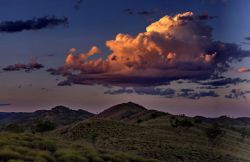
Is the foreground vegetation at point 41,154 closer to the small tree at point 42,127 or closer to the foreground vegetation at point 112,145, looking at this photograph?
the foreground vegetation at point 112,145

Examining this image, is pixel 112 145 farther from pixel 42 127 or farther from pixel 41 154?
pixel 42 127

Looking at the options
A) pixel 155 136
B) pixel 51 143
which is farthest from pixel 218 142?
pixel 51 143

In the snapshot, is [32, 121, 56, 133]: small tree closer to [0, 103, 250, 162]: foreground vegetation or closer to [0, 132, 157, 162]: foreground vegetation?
[0, 103, 250, 162]: foreground vegetation

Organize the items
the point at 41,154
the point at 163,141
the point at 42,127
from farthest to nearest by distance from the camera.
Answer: the point at 42,127
the point at 163,141
the point at 41,154

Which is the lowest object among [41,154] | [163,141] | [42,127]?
[163,141]

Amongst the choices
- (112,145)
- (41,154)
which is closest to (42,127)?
(112,145)

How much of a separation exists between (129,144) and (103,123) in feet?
97.6

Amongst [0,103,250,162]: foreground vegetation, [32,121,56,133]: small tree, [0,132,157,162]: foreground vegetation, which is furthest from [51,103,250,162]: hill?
[32,121,56,133]: small tree

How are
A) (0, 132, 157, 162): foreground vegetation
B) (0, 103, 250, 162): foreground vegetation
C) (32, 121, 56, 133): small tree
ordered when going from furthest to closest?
(32, 121, 56, 133): small tree → (0, 103, 250, 162): foreground vegetation → (0, 132, 157, 162): foreground vegetation

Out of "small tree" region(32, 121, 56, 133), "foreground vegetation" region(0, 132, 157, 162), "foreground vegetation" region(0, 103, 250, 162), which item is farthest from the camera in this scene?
"small tree" region(32, 121, 56, 133)

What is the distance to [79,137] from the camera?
79875 mm

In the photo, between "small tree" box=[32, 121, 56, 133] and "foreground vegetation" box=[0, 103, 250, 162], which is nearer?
"foreground vegetation" box=[0, 103, 250, 162]

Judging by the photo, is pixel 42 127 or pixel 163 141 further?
pixel 42 127

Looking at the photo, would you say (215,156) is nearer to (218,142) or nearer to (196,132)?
(218,142)
